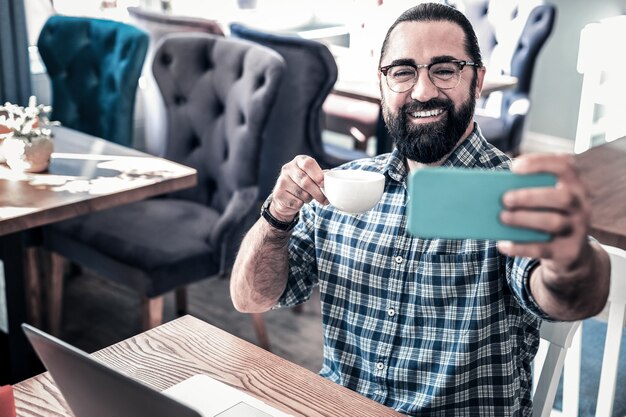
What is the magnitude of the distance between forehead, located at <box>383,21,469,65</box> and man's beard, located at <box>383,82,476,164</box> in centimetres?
8

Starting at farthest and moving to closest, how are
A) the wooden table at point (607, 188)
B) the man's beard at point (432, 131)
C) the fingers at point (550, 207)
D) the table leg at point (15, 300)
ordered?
the table leg at point (15, 300)
the wooden table at point (607, 188)
the man's beard at point (432, 131)
the fingers at point (550, 207)

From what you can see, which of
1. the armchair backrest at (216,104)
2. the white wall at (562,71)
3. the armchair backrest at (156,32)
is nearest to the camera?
the armchair backrest at (216,104)

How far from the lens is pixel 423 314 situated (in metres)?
1.35

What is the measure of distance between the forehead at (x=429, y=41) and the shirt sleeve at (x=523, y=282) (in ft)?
1.25

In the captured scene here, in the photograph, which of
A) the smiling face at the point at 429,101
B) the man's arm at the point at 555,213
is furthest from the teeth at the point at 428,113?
the man's arm at the point at 555,213

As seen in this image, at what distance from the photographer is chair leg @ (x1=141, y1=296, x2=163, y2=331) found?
2320 mm

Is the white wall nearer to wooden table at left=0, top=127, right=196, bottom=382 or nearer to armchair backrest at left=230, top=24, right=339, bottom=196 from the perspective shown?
armchair backrest at left=230, top=24, right=339, bottom=196

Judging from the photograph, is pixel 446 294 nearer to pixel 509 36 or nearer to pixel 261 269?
pixel 261 269

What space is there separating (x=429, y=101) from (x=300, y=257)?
0.38 metres

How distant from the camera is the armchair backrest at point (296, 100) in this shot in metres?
2.89

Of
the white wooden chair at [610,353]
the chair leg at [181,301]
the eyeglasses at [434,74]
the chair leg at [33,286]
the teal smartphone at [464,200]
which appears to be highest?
the eyeglasses at [434,74]

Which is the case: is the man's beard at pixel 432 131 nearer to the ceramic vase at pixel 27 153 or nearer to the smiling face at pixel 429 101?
the smiling face at pixel 429 101

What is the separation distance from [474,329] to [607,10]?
153 inches

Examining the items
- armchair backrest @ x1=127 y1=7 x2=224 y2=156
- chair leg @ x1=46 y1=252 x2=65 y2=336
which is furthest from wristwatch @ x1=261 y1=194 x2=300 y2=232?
armchair backrest @ x1=127 y1=7 x2=224 y2=156
